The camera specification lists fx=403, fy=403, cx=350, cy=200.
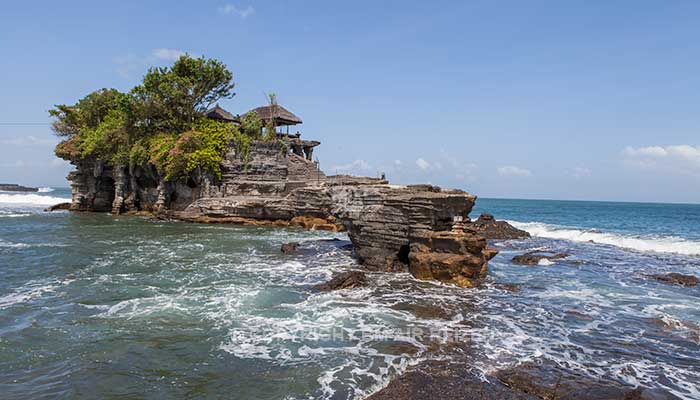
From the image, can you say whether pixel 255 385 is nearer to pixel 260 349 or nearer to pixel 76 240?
pixel 260 349

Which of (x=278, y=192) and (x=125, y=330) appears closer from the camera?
(x=125, y=330)

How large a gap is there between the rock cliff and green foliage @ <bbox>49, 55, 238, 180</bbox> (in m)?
1.34

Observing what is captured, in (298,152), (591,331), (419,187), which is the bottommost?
(591,331)

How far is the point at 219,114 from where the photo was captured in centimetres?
3853

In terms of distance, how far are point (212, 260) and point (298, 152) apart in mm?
23193

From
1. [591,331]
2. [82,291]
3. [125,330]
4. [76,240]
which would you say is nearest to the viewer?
[125,330]

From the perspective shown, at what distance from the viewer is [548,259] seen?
19016mm

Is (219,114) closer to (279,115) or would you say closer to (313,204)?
(279,115)

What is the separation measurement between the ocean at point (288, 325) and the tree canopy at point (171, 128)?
50.5 feet

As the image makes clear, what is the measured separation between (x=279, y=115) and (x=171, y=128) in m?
9.40

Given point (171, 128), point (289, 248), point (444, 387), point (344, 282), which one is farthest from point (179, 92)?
point (444, 387)

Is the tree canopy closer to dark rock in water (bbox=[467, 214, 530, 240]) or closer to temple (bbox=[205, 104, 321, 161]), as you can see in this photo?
temple (bbox=[205, 104, 321, 161])

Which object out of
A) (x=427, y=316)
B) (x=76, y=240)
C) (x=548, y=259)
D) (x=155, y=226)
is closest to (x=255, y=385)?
(x=427, y=316)

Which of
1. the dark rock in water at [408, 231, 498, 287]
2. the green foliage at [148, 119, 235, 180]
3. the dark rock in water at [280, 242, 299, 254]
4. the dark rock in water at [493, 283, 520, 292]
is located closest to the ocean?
the dark rock in water at [493, 283, 520, 292]
